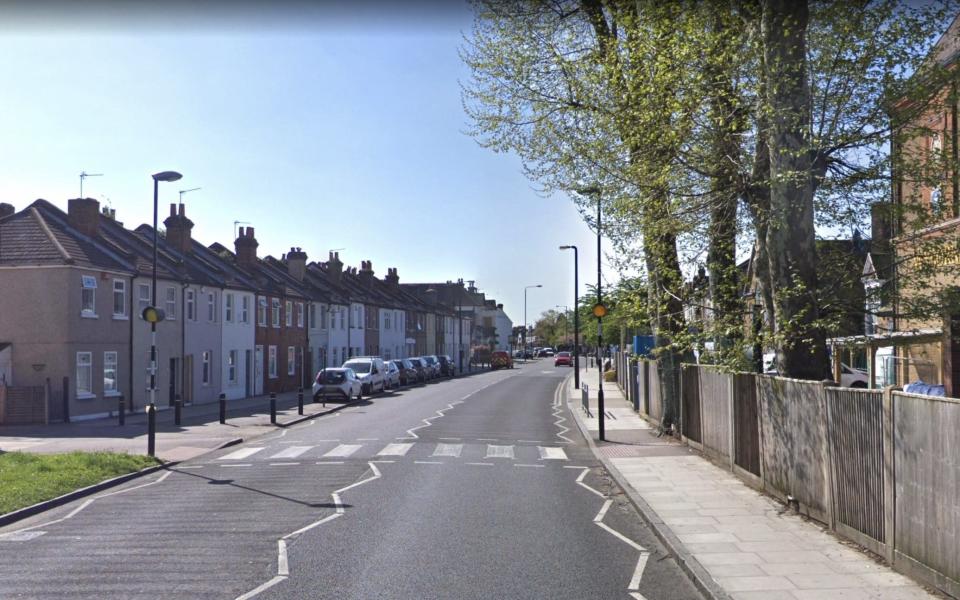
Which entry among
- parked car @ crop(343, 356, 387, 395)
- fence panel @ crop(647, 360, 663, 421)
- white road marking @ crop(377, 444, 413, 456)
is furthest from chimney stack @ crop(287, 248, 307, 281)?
white road marking @ crop(377, 444, 413, 456)

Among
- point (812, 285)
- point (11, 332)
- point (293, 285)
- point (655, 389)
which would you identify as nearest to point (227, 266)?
point (293, 285)

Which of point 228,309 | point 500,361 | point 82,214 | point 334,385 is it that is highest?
point 82,214

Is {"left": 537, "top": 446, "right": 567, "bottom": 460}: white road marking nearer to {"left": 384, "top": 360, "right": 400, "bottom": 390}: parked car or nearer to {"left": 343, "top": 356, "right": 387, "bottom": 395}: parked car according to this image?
{"left": 343, "top": 356, "right": 387, "bottom": 395}: parked car

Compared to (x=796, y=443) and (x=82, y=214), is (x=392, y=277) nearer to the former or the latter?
(x=82, y=214)

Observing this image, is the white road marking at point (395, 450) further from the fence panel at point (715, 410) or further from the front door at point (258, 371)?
the front door at point (258, 371)

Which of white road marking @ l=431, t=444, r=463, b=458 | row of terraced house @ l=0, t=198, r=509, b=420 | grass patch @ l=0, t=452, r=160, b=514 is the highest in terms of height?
row of terraced house @ l=0, t=198, r=509, b=420

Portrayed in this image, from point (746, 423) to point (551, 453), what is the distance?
6360 mm

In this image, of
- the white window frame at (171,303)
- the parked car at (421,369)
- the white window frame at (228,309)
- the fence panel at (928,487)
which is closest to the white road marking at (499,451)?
the fence panel at (928,487)

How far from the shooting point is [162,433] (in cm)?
2491

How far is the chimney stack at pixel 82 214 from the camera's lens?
111 feet

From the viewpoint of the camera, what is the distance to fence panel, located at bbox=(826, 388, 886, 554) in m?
9.22

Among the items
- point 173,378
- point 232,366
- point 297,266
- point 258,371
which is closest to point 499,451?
point 173,378

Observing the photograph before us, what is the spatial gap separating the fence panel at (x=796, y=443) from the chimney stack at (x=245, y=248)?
40290mm

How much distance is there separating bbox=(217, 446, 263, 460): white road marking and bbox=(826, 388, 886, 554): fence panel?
13.1 m
